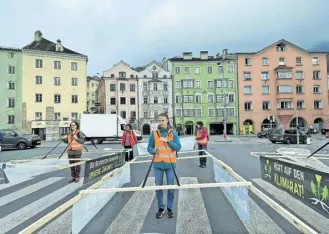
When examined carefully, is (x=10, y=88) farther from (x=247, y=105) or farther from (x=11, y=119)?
(x=247, y=105)

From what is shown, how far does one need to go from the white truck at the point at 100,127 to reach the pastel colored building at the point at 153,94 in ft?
84.2

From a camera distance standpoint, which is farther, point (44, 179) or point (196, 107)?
point (196, 107)

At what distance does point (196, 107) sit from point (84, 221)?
182 feet

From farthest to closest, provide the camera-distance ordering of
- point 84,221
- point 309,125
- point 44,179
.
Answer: point 309,125 < point 44,179 < point 84,221

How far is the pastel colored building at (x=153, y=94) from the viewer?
58031 mm

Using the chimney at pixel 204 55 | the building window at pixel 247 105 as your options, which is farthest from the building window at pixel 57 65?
the building window at pixel 247 105

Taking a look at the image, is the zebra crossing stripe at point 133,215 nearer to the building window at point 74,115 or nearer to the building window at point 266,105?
the building window at point 74,115

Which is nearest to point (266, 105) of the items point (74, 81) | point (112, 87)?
point (112, 87)

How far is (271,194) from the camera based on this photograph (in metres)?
6.66

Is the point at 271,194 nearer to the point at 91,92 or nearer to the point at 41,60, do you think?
the point at 41,60

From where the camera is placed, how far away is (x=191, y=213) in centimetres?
530

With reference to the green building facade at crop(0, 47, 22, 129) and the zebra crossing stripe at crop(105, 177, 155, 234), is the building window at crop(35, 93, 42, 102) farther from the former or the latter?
the zebra crossing stripe at crop(105, 177, 155, 234)

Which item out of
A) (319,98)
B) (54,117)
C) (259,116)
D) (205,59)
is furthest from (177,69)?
(319,98)

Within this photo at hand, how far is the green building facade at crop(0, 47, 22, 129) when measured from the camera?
4672cm
